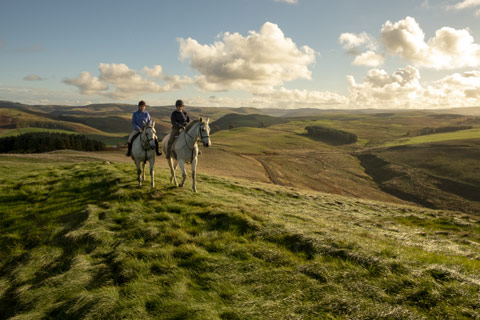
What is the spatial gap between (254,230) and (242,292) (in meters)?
3.37

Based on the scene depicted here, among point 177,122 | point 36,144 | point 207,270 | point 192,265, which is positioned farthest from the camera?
point 36,144

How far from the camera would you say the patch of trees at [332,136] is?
123 meters

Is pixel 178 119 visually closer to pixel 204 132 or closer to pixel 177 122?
pixel 177 122

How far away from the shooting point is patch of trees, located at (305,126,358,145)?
12275 cm

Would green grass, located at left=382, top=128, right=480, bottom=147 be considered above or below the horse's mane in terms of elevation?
below

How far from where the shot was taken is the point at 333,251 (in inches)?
275

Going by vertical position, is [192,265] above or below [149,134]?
below

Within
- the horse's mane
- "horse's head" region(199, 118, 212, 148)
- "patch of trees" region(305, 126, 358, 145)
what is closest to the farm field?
"horse's head" region(199, 118, 212, 148)

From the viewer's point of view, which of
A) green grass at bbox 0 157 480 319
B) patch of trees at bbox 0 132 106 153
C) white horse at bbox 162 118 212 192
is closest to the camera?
green grass at bbox 0 157 480 319

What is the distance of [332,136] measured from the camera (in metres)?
129

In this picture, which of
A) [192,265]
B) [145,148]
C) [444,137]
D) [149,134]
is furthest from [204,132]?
Answer: [444,137]

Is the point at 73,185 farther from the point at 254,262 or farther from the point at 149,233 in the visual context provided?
the point at 254,262

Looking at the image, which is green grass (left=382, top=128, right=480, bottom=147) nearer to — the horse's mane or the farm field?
the farm field

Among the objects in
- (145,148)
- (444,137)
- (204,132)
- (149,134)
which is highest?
(204,132)
